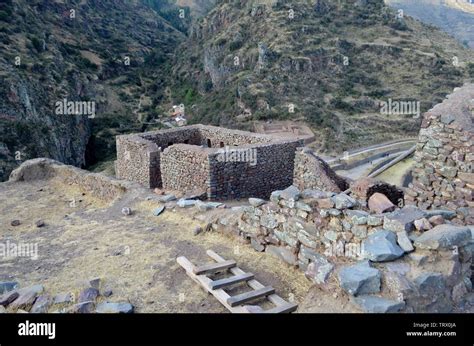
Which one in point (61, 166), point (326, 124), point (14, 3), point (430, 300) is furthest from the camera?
point (14, 3)

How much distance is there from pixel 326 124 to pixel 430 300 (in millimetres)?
35995

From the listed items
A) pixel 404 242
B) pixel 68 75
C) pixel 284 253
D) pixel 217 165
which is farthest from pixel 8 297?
pixel 68 75

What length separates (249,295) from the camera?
210 inches

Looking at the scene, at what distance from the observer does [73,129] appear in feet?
137

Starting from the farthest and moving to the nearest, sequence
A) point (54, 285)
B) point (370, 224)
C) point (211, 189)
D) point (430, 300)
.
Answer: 1. point (211, 189)
2. point (54, 285)
3. point (370, 224)
4. point (430, 300)

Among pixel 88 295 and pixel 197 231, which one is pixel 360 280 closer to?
pixel 88 295

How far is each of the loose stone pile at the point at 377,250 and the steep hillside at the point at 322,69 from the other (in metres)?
31.3

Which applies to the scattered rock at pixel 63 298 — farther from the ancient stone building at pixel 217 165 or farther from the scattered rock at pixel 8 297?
the ancient stone building at pixel 217 165

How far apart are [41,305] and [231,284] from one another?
2.45m

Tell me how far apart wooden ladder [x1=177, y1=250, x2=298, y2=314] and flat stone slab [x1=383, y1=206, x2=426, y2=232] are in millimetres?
1392

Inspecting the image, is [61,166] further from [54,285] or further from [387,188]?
[387,188]

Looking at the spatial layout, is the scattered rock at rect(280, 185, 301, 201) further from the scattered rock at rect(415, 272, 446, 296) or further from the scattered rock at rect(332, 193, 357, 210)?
the scattered rock at rect(415, 272, 446, 296)

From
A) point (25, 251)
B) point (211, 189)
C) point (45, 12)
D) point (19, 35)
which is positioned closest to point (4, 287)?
point (25, 251)

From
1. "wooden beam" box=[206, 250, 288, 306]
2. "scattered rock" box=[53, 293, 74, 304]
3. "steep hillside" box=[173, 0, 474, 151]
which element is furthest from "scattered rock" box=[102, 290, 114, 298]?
"steep hillside" box=[173, 0, 474, 151]
